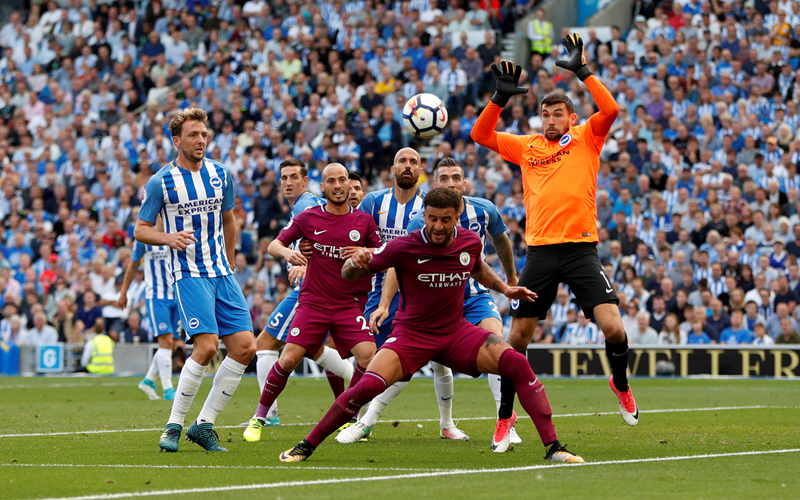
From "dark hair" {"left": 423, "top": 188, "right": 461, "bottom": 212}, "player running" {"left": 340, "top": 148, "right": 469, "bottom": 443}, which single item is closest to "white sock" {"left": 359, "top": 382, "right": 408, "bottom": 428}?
"player running" {"left": 340, "top": 148, "right": 469, "bottom": 443}

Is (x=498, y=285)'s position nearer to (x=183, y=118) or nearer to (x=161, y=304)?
(x=183, y=118)

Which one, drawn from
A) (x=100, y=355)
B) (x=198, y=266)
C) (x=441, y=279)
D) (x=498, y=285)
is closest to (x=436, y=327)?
(x=441, y=279)

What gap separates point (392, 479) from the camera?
22.4 ft

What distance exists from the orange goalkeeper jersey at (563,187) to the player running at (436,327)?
104 cm

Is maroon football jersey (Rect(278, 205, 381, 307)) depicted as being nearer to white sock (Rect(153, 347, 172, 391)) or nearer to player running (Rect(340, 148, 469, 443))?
player running (Rect(340, 148, 469, 443))

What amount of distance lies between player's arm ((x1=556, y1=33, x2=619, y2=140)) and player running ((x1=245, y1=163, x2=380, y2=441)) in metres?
2.06

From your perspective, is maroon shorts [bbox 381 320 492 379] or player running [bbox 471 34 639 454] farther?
player running [bbox 471 34 639 454]

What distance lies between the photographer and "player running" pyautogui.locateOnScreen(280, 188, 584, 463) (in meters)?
7.56

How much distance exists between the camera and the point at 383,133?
2441 cm

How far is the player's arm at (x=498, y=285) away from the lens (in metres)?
7.61

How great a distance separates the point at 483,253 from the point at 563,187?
1074mm

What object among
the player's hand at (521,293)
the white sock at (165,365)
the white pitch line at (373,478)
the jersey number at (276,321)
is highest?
the player's hand at (521,293)

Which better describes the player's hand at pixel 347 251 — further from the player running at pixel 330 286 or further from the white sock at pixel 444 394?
the white sock at pixel 444 394

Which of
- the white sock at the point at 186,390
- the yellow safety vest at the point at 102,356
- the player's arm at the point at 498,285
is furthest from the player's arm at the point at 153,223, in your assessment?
the yellow safety vest at the point at 102,356
